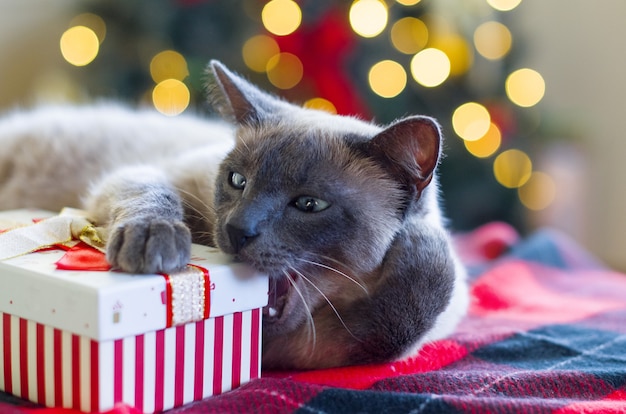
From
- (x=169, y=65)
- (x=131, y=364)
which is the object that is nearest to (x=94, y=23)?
(x=169, y=65)

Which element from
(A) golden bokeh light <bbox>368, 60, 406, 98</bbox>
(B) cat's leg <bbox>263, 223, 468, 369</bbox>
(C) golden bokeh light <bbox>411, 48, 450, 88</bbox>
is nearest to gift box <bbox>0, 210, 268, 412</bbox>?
(B) cat's leg <bbox>263, 223, 468, 369</bbox>

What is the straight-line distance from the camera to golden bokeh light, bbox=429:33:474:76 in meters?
2.83

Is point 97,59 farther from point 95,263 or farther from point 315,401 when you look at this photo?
point 315,401

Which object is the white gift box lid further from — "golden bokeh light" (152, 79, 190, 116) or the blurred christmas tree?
"golden bokeh light" (152, 79, 190, 116)

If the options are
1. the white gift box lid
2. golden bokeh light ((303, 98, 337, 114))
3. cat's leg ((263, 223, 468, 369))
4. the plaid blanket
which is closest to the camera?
the white gift box lid

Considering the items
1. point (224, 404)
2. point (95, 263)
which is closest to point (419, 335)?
point (224, 404)

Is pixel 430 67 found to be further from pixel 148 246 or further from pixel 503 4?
pixel 148 246

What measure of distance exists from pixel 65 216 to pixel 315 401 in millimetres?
547

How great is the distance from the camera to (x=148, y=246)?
1054mm

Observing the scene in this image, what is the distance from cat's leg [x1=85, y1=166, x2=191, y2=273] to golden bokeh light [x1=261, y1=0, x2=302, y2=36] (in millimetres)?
1332

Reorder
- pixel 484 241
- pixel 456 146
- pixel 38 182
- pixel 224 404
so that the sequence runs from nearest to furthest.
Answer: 1. pixel 224 404
2. pixel 38 182
3. pixel 484 241
4. pixel 456 146

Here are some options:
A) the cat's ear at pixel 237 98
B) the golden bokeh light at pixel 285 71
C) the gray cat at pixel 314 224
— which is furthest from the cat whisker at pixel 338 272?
the golden bokeh light at pixel 285 71

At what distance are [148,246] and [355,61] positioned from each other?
5.95 ft

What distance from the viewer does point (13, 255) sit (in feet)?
3.66
